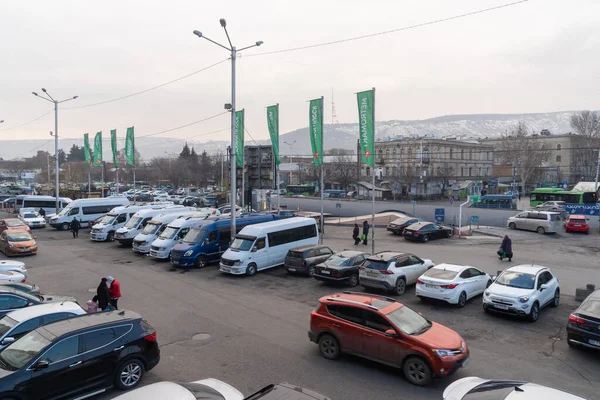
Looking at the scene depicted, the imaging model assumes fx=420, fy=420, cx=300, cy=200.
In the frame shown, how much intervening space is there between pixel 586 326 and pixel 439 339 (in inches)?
156

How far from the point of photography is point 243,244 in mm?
19281

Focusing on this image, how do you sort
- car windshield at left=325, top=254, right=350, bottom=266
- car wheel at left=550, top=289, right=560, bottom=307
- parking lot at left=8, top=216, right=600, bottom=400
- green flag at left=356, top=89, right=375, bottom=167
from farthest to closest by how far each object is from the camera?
green flag at left=356, top=89, right=375, bottom=167
car windshield at left=325, top=254, right=350, bottom=266
car wheel at left=550, top=289, right=560, bottom=307
parking lot at left=8, top=216, right=600, bottom=400

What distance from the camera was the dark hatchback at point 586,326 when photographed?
960 cm

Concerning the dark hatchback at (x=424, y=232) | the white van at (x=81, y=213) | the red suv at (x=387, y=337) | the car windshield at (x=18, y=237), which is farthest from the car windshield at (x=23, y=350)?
the white van at (x=81, y=213)

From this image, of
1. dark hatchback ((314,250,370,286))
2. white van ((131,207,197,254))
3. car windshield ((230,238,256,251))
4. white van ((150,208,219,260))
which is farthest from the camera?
white van ((131,207,197,254))

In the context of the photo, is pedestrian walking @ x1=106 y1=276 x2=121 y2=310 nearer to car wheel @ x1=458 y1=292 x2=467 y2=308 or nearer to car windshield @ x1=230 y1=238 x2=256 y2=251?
car windshield @ x1=230 y1=238 x2=256 y2=251

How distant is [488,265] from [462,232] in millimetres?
12629

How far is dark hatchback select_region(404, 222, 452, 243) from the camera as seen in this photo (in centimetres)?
2888

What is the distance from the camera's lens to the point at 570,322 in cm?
1014

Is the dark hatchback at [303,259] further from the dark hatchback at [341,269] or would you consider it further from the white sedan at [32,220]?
the white sedan at [32,220]

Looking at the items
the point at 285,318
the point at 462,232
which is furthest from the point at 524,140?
the point at 285,318

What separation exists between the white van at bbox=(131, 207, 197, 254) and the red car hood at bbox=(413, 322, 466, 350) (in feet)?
60.8

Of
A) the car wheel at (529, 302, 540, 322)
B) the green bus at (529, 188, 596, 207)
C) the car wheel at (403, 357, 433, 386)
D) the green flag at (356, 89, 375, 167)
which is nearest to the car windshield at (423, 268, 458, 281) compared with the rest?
the car wheel at (529, 302, 540, 322)

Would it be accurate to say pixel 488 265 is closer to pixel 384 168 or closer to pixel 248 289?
pixel 248 289
